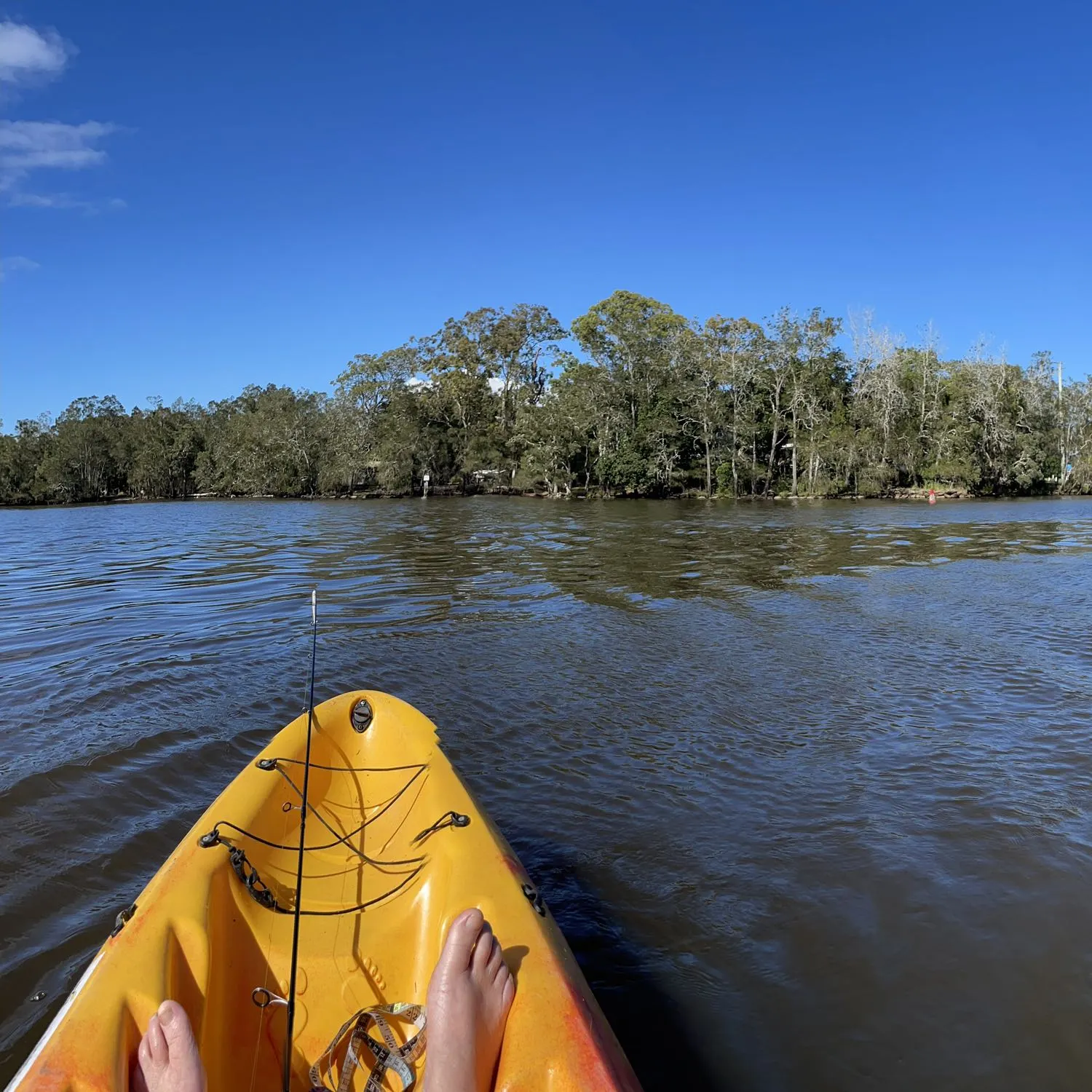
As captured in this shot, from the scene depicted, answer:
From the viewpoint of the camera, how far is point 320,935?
283 cm

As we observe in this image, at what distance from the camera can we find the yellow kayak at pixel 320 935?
2031 millimetres

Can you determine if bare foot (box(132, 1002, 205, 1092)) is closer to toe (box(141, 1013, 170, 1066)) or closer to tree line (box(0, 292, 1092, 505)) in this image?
toe (box(141, 1013, 170, 1066))

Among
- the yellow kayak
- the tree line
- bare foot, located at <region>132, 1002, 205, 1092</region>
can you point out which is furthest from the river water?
the tree line

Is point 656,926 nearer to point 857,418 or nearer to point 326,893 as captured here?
point 326,893

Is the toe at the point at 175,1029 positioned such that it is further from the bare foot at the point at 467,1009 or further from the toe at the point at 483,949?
the toe at the point at 483,949

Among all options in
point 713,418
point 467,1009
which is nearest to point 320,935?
point 467,1009

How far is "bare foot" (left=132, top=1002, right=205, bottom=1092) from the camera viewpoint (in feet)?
6.23

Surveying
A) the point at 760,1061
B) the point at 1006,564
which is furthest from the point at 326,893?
the point at 1006,564

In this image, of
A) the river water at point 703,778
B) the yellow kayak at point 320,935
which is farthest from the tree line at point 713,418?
the yellow kayak at point 320,935

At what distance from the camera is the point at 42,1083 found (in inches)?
70.9

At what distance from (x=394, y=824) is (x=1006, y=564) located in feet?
48.5

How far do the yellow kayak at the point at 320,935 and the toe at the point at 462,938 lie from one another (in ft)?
0.70

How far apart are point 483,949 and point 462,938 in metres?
0.07

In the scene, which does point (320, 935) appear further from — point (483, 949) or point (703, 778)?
point (703, 778)
